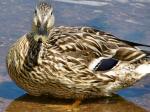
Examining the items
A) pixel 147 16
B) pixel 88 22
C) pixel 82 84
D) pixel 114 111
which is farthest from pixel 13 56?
pixel 147 16

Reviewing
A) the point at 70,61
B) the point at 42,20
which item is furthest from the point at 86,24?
the point at 42,20

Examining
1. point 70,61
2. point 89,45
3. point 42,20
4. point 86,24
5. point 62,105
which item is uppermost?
Result: point 42,20

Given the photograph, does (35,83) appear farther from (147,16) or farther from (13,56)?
(147,16)

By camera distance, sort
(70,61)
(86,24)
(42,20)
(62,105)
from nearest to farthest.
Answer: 1. (42,20)
2. (70,61)
3. (62,105)
4. (86,24)

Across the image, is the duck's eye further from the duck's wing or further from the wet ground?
the wet ground

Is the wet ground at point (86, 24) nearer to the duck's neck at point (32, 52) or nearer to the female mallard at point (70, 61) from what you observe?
the female mallard at point (70, 61)

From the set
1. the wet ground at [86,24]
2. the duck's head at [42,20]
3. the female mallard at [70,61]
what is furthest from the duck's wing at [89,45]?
the wet ground at [86,24]

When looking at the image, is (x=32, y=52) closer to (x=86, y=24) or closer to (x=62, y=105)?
(x=62, y=105)
